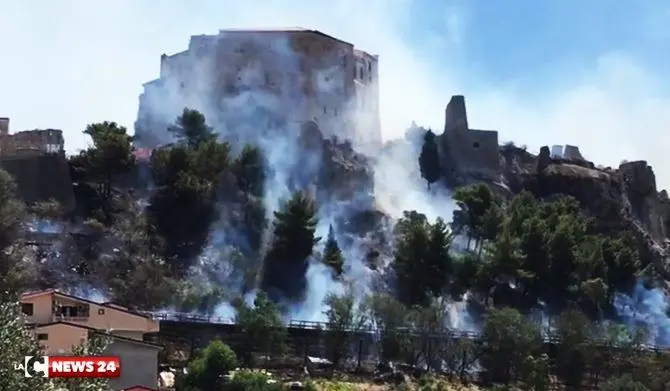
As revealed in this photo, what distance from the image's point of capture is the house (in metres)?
37.0

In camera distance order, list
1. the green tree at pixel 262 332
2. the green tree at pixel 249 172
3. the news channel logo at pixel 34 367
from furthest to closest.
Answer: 1. the green tree at pixel 249 172
2. the green tree at pixel 262 332
3. the news channel logo at pixel 34 367

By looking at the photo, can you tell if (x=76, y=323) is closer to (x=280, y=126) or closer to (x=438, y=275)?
(x=438, y=275)

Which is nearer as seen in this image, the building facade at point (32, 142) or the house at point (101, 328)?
the house at point (101, 328)

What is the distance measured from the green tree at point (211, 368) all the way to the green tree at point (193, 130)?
1990 centimetres

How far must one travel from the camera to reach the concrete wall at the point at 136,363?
127 feet

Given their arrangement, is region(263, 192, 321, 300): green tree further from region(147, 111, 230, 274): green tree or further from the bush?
the bush

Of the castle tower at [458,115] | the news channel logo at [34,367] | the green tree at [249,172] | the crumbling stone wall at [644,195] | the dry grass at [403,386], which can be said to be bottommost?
the news channel logo at [34,367]

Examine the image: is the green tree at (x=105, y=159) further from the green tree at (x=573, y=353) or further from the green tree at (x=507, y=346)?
the green tree at (x=573, y=353)

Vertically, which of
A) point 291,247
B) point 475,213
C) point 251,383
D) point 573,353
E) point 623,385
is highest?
point 475,213

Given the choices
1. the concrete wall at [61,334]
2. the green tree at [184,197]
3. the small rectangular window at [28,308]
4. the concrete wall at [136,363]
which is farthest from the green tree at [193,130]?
the concrete wall at [61,334]

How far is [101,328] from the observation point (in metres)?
41.2

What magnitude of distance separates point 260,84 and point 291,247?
49.8 ft

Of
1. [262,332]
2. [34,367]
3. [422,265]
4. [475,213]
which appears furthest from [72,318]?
[475,213]

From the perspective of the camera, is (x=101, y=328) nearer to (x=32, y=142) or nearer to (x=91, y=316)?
(x=91, y=316)
